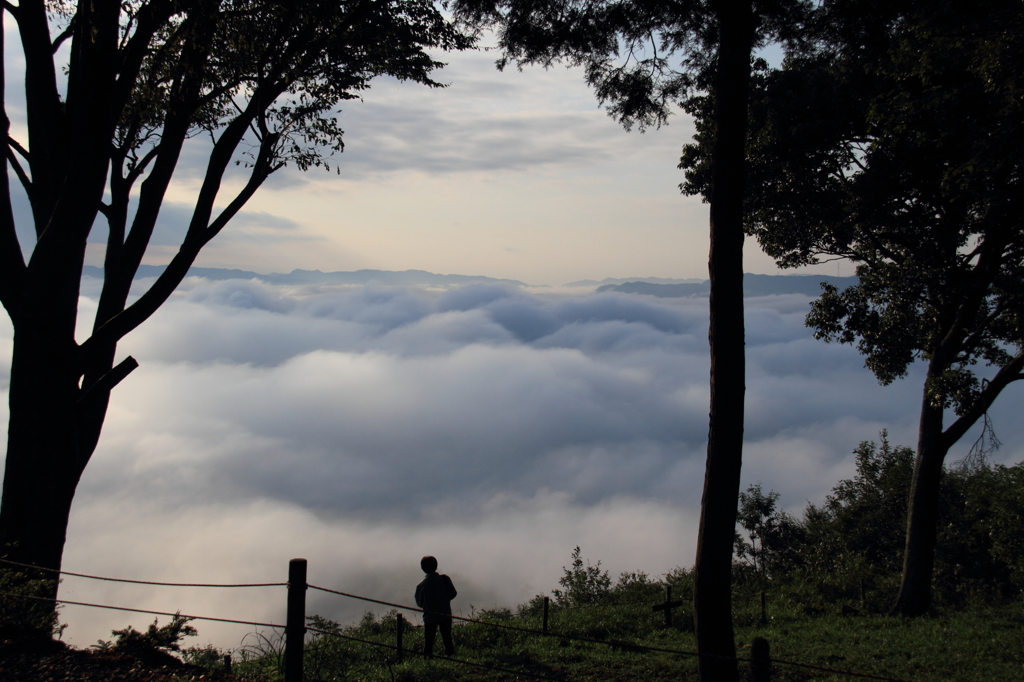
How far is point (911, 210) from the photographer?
13.8m

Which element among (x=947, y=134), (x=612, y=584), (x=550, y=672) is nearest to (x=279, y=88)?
(x=550, y=672)

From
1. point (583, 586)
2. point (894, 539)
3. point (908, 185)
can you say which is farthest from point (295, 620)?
point (894, 539)

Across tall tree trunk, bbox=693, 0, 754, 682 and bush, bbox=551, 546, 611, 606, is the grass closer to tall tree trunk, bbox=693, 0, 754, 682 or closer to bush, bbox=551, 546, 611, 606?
tall tree trunk, bbox=693, 0, 754, 682

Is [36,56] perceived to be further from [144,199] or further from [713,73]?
[713,73]

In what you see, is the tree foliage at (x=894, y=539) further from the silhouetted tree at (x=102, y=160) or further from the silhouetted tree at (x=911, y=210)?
the silhouetted tree at (x=102, y=160)

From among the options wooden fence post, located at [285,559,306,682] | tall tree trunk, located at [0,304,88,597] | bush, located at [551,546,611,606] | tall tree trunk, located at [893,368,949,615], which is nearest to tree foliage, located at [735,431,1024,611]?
tall tree trunk, located at [893,368,949,615]

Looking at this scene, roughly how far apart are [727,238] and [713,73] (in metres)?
3.41

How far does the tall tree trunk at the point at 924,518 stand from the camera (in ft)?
46.4

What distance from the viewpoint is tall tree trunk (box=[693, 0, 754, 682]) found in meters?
6.91

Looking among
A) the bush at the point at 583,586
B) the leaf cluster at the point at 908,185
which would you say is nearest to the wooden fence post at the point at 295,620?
the leaf cluster at the point at 908,185

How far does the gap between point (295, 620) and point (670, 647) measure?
854 cm

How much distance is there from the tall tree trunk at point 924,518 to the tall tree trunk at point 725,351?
32.3ft

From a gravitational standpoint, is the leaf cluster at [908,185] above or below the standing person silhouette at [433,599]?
above

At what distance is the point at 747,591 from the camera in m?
18.1
